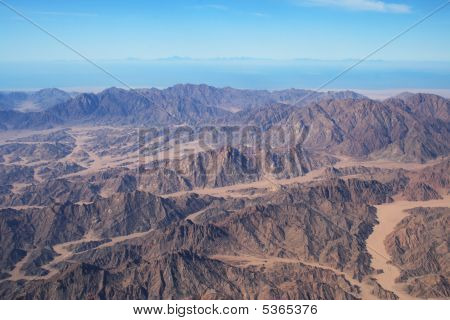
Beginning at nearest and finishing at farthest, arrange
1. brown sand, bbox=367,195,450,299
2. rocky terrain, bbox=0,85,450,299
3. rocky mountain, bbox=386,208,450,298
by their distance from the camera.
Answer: rocky mountain, bbox=386,208,450,298
rocky terrain, bbox=0,85,450,299
brown sand, bbox=367,195,450,299

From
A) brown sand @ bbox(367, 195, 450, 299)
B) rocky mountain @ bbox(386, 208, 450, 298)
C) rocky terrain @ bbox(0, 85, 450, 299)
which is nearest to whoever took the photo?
rocky mountain @ bbox(386, 208, 450, 298)

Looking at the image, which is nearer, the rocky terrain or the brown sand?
the rocky terrain

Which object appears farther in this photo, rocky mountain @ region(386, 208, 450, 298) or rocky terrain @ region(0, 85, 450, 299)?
rocky terrain @ region(0, 85, 450, 299)

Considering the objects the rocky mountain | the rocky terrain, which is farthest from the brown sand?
the rocky mountain

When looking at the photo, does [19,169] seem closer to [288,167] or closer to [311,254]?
[288,167]

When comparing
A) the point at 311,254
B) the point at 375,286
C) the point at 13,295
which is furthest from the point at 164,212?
the point at 375,286

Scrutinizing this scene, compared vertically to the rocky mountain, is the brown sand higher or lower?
lower

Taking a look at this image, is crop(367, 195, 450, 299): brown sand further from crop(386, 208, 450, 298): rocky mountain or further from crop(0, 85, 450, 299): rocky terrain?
crop(386, 208, 450, 298): rocky mountain

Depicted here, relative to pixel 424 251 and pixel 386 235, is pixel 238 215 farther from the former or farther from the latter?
pixel 424 251

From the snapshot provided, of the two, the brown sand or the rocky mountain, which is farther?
the brown sand
